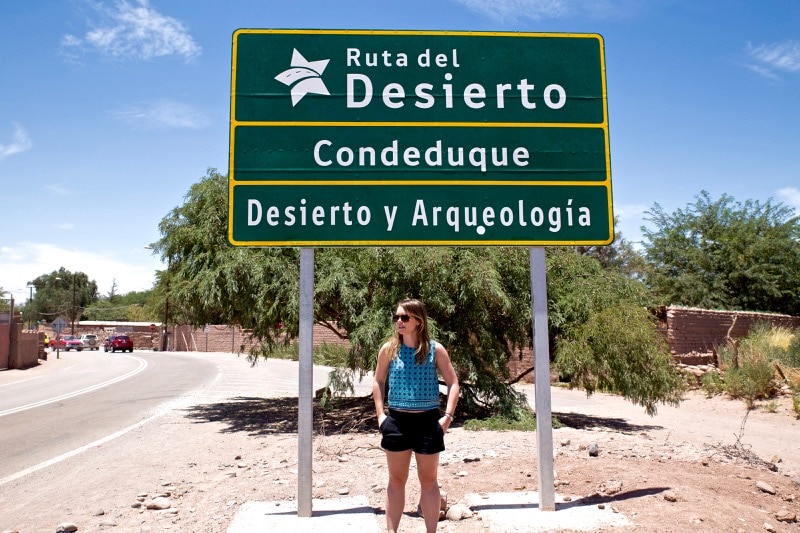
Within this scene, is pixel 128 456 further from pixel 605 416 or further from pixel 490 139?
pixel 605 416

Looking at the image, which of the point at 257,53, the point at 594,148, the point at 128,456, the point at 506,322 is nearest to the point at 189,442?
the point at 128,456

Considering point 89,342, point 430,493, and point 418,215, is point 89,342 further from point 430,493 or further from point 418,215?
point 430,493

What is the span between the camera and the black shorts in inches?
167

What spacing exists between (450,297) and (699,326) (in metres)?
13.1

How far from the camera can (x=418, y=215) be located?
18.8ft

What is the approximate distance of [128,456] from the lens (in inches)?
353

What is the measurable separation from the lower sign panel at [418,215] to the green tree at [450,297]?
4.41 meters

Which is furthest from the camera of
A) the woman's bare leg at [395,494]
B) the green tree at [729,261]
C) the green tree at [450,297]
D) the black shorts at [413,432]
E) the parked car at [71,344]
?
the parked car at [71,344]

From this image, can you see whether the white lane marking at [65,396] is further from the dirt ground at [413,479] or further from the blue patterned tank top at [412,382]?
the blue patterned tank top at [412,382]

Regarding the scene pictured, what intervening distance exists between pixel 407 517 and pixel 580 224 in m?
3.02

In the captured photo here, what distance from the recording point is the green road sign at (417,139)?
223 inches

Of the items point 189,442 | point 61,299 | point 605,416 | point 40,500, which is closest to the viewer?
point 40,500

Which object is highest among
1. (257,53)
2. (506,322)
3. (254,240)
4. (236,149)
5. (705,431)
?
(257,53)

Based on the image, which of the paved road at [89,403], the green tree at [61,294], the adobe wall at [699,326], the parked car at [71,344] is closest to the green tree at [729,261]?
the adobe wall at [699,326]
